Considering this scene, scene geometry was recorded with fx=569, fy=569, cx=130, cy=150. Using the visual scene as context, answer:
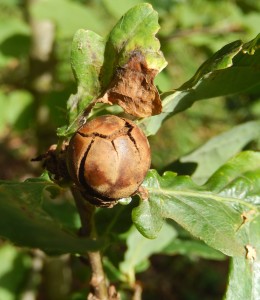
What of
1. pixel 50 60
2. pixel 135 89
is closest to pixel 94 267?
pixel 135 89

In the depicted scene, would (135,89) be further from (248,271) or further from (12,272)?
(12,272)

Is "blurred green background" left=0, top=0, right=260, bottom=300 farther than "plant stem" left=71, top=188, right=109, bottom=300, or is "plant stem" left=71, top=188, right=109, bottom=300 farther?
"blurred green background" left=0, top=0, right=260, bottom=300

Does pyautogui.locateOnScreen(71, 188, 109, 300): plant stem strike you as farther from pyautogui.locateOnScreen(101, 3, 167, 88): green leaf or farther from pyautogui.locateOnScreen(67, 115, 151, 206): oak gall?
pyautogui.locateOnScreen(101, 3, 167, 88): green leaf

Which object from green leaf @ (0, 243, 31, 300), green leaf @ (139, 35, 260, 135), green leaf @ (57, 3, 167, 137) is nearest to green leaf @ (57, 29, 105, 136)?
green leaf @ (57, 3, 167, 137)

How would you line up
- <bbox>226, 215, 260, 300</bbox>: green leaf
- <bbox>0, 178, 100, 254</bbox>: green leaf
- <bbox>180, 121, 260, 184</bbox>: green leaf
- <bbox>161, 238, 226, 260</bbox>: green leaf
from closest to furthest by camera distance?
<bbox>0, 178, 100, 254</bbox>: green leaf
<bbox>226, 215, 260, 300</bbox>: green leaf
<bbox>180, 121, 260, 184</bbox>: green leaf
<bbox>161, 238, 226, 260</bbox>: green leaf

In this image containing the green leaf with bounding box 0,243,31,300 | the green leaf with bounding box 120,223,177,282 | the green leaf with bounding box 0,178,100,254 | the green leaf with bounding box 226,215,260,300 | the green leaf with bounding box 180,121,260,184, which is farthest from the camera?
the green leaf with bounding box 0,243,31,300

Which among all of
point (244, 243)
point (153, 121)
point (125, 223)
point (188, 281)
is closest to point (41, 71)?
point (125, 223)

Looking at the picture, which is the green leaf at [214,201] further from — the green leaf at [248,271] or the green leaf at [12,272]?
the green leaf at [12,272]
